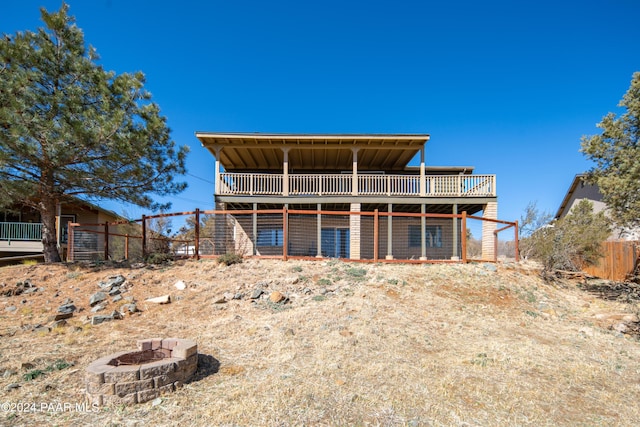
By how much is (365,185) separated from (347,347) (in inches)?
435

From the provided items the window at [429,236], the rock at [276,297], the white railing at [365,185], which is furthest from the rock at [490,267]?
the rock at [276,297]

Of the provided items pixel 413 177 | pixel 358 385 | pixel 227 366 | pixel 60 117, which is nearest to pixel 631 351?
pixel 358 385

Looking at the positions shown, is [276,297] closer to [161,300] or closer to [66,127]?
[161,300]

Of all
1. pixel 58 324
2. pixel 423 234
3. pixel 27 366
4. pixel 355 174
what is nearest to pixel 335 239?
pixel 355 174

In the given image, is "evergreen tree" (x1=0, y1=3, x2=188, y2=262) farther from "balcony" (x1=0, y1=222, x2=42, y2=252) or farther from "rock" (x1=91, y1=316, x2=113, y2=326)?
"balcony" (x1=0, y1=222, x2=42, y2=252)

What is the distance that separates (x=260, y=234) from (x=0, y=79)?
27.6ft

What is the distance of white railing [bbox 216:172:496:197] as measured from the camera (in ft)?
49.5

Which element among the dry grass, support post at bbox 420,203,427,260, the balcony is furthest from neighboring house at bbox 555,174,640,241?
the balcony

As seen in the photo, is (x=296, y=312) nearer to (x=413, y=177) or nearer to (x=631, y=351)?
(x=631, y=351)

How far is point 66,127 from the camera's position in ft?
27.7

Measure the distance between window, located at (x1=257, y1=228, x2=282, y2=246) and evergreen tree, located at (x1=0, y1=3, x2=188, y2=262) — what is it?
13.8 feet

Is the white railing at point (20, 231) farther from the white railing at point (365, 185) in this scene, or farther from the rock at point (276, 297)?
the rock at point (276, 297)

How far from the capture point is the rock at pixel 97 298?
7.55 m

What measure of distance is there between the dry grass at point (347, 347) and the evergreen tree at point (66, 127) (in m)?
2.31
